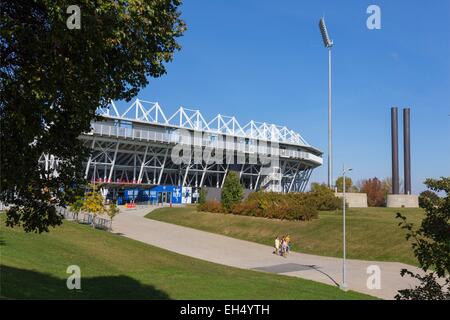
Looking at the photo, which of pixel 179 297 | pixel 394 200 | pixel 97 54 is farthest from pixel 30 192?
pixel 394 200

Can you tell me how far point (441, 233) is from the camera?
7.47 meters

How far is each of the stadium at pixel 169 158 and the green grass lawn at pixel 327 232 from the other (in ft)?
90.6

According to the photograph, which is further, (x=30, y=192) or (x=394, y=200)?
(x=394, y=200)

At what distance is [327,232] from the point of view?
127ft

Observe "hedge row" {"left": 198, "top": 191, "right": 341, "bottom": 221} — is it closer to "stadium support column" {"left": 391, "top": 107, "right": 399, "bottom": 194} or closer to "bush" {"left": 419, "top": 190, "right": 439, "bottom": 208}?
"stadium support column" {"left": 391, "top": 107, "right": 399, "bottom": 194}

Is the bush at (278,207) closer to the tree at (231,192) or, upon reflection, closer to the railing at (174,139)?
the tree at (231,192)

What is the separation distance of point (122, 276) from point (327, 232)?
22.2 metres

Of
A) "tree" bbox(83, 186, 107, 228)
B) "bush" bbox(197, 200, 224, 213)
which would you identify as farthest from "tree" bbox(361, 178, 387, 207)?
"tree" bbox(83, 186, 107, 228)

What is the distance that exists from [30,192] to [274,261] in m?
24.7

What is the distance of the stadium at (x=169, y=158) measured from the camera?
3105 inches

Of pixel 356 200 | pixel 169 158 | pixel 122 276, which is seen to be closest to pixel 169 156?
pixel 169 158

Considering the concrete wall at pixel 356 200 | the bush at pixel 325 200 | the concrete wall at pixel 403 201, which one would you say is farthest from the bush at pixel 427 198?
the concrete wall at pixel 403 201

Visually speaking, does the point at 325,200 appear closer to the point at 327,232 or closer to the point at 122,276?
→ the point at 327,232
